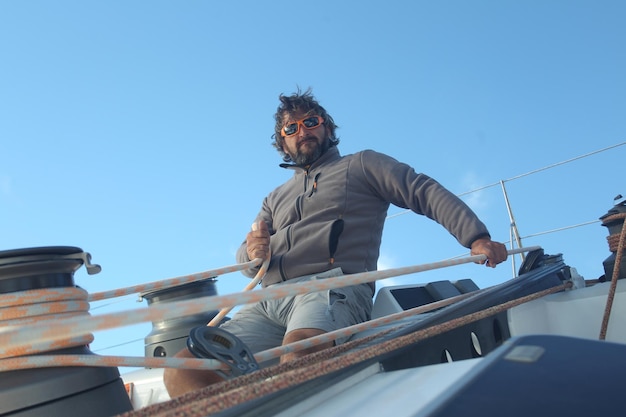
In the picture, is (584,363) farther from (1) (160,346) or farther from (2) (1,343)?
(1) (160,346)

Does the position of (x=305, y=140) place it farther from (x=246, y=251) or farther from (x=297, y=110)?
(x=246, y=251)

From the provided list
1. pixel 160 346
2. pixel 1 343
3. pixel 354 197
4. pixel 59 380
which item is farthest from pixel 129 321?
pixel 160 346

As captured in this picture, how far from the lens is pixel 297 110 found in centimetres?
304

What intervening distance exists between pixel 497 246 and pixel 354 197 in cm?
66

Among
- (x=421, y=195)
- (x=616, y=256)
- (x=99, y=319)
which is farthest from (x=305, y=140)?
(x=99, y=319)

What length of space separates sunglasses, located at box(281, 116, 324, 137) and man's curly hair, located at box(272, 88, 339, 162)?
67 mm

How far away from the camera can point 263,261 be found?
260cm

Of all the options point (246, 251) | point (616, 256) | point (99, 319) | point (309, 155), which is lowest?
point (616, 256)

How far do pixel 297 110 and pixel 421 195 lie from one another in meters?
0.85

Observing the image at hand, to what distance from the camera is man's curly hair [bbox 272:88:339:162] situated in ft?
10.0

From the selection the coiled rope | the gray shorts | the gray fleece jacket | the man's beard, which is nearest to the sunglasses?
Result: the man's beard

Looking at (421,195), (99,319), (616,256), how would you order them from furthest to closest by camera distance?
1. (421,195)
2. (616,256)
3. (99,319)

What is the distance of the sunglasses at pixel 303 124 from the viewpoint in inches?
117

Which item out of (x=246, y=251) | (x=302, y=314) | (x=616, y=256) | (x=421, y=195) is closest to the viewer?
(x=302, y=314)
